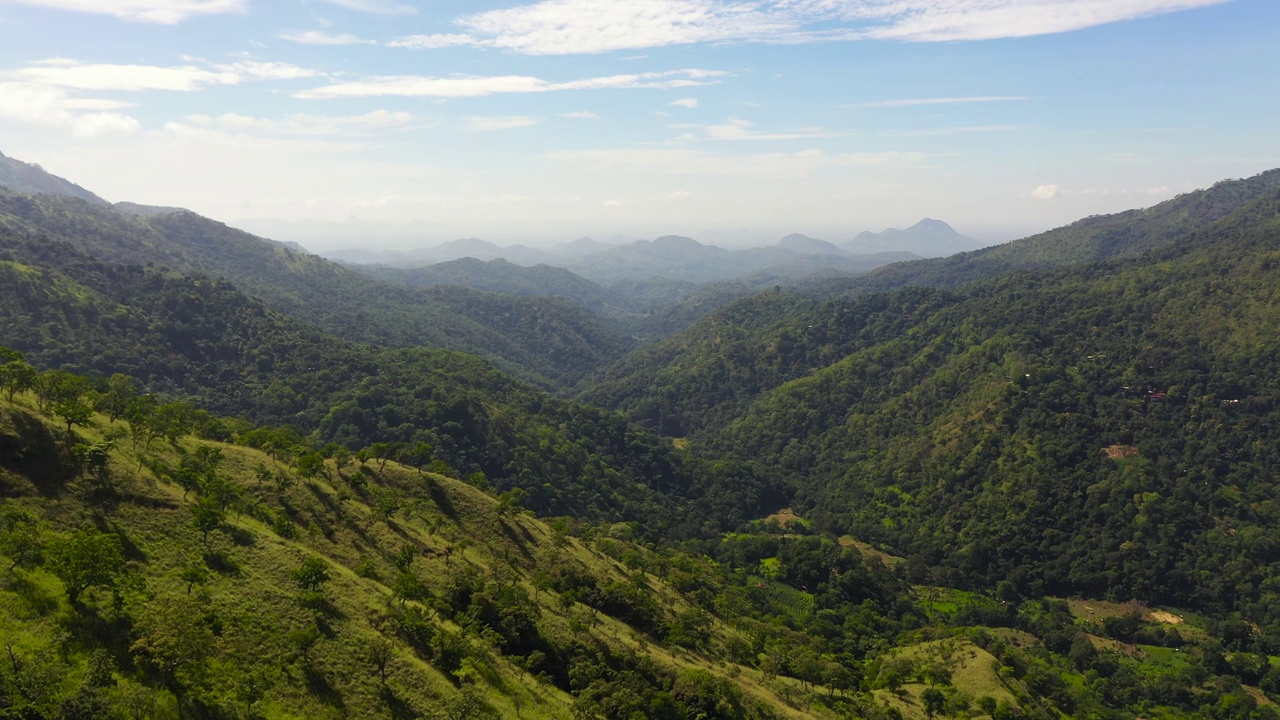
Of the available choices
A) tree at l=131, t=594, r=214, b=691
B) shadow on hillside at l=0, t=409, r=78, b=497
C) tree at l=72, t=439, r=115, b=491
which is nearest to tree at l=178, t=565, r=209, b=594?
tree at l=131, t=594, r=214, b=691

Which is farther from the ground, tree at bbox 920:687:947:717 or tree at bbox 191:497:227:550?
tree at bbox 191:497:227:550

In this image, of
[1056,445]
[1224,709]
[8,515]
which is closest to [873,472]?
[1056,445]

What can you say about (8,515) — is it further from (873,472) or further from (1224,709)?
(873,472)

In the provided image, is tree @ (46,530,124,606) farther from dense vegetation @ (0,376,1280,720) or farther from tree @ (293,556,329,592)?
tree @ (293,556,329,592)

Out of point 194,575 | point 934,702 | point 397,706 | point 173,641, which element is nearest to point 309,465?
point 194,575

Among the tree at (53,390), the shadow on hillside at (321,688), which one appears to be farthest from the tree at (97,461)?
the shadow on hillside at (321,688)

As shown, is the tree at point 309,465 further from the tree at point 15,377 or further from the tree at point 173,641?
the tree at point 173,641

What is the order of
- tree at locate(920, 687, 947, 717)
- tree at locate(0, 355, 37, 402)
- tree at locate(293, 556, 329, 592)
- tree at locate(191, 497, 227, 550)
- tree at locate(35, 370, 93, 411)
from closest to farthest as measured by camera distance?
tree at locate(293, 556, 329, 592)
tree at locate(191, 497, 227, 550)
tree at locate(0, 355, 37, 402)
tree at locate(35, 370, 93, 411)
tree at locate(920, 687, 947, 717)
